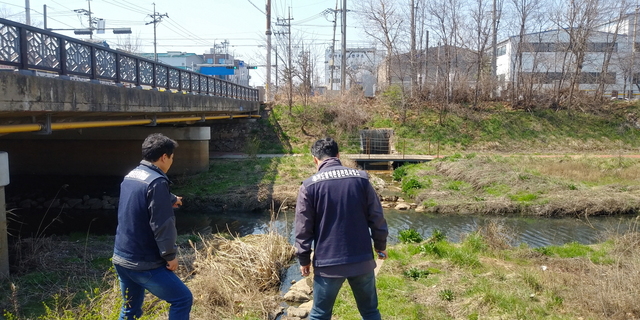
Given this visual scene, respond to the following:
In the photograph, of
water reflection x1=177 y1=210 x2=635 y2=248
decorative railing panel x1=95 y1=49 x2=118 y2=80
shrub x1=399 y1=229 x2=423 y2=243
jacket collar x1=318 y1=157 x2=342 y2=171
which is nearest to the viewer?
jacket collar x1=318 y1=157 x2=342 y2=171

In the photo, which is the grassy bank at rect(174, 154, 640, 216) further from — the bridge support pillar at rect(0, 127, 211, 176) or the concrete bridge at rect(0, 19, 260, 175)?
the concrete bridge at rect(0, 19, 260, 175)

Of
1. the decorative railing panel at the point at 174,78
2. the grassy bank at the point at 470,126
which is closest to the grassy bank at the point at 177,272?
the decorative railing panel at the point at 174,78

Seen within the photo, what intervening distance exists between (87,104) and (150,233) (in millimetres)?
6901

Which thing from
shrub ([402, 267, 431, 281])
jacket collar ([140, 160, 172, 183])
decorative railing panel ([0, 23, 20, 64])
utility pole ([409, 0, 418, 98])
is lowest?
shrub ([402, 267, 431, 281])

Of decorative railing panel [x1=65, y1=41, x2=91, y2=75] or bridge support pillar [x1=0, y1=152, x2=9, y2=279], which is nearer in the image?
bridge support pillar [x1=0, y1=152, x2=9, y2=279]

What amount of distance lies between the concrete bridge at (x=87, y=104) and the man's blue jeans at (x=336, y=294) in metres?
6.18

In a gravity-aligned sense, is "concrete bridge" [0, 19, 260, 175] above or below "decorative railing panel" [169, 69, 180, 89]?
below

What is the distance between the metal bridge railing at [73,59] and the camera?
310 inches

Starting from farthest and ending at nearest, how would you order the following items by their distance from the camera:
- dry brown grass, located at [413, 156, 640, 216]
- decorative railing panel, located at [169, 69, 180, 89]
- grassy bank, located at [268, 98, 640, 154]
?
grassy bank, located at [268, 98, 640, 154] < decorative railing panel, located at [169, 69, 180, 89] < dry brown grass, located at [413, 156, 640, 216]

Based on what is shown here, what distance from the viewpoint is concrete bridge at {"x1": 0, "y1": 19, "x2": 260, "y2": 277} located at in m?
7.96

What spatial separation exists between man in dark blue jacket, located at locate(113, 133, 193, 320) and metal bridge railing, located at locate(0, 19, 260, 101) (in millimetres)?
5286

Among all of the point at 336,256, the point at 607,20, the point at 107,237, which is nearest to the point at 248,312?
the point at 336,256

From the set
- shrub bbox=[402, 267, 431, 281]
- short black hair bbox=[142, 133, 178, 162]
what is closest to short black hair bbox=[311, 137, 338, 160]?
short black hair bbox=[142, 133, 178, 162]

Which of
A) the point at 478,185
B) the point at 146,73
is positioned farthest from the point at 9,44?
the point at 478,185
